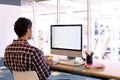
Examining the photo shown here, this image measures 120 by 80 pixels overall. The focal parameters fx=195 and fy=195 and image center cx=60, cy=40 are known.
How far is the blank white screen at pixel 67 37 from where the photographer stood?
2623 millimetres

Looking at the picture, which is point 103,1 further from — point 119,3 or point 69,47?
point 69,47

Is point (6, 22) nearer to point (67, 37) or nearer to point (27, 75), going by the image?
point (67, 37)

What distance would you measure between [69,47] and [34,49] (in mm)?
875

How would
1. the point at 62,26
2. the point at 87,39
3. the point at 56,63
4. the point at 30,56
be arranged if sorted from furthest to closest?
the point at 87,39
the point at 62,26
the point at 56,63
the point at 30,56

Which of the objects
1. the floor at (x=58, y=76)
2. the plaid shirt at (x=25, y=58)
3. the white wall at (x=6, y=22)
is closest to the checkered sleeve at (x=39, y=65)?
the plaid shirt at (x=25, y=58)

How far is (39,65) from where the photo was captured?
6.41ft

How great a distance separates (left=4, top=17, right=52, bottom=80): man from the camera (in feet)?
6.23

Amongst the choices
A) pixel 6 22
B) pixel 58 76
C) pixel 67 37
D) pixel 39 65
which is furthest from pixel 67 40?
pixel 6 22

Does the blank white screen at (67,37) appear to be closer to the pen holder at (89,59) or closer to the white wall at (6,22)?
the pen holder at (89,59)

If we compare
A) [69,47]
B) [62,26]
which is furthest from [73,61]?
[62,26]

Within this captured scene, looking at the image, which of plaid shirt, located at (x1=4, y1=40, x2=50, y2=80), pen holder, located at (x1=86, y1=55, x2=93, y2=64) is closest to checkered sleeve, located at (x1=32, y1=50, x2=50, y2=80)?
plaid shirt, located at (x1=4, y1=40, x2=50, y2=80)

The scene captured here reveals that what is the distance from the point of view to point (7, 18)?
5258 millimetres

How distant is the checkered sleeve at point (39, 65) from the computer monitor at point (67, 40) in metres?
0.70

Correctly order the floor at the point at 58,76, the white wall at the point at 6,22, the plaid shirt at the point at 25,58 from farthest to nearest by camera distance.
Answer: the white wall at the point at 6,22 < the floor at the point at 58,76 < the plaid shirt at the point at 25,58
